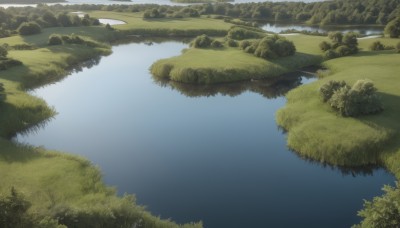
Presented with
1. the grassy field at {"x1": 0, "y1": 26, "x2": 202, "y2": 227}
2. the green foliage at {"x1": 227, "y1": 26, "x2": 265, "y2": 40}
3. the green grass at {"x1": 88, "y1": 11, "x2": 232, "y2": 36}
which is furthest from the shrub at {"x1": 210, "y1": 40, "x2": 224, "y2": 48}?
the grassy field at {"x1": 0, "y1": 26, "x2": 202, "y2": 227}

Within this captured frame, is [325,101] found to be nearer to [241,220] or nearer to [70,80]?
[241,220]

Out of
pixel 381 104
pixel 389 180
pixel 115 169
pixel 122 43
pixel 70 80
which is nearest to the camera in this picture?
pixel 389 180

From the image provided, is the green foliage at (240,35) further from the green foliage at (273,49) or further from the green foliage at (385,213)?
the green foliage at (385,213)

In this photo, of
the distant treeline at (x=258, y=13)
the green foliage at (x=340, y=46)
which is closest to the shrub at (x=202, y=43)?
the green foliage at (x=340, y=46)

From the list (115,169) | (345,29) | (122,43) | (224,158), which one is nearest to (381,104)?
(224,158)

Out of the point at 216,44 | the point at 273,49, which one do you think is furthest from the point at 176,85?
the point at 216,44

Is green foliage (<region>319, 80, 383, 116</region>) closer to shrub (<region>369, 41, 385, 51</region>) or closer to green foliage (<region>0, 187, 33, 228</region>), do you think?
green foliage (<region>0, 187, 33, 228</region>)

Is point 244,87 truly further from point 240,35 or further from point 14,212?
point 14,212
